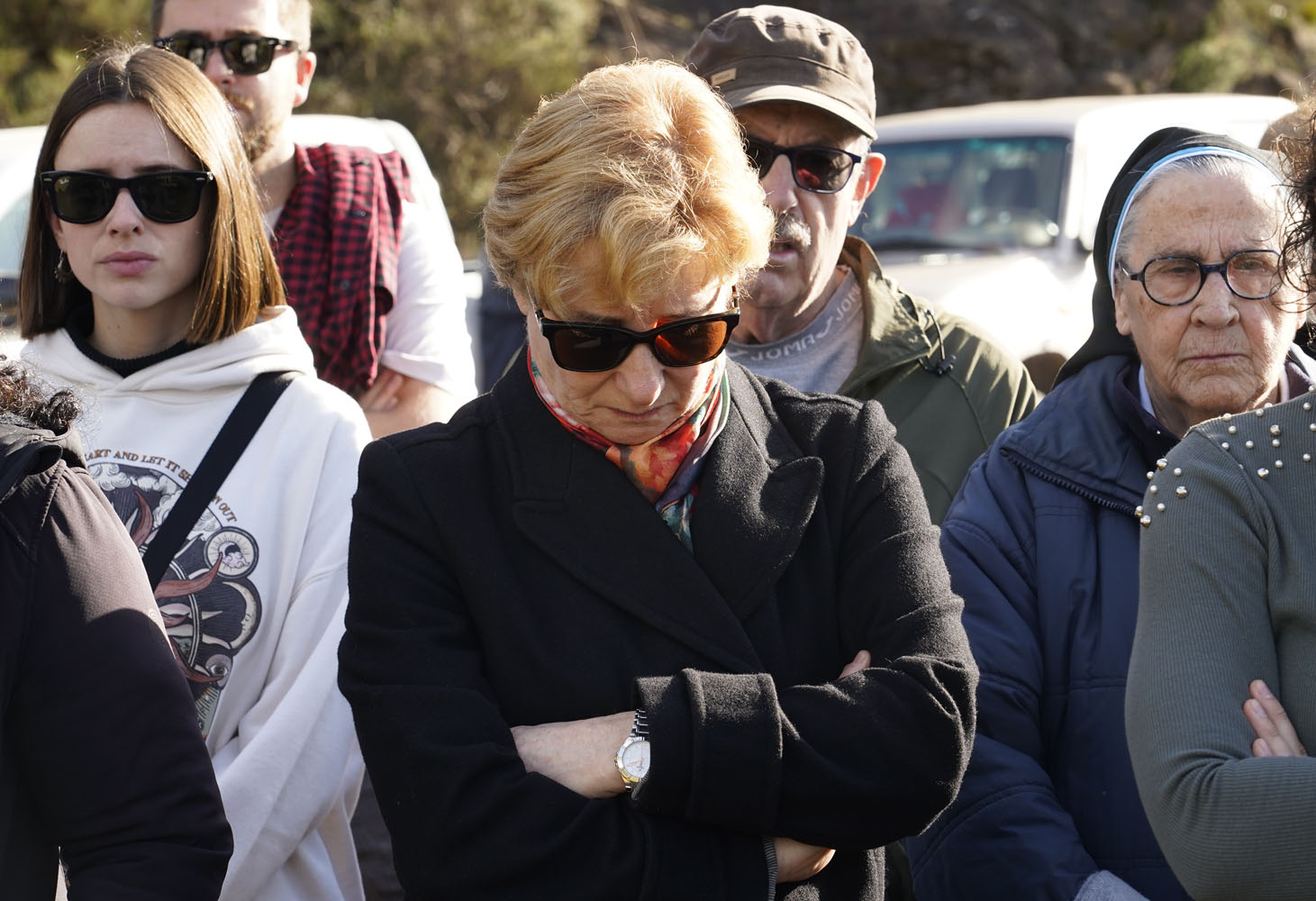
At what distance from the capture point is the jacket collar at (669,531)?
2184 mm

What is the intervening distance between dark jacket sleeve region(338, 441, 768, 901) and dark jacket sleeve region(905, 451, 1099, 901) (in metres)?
0.56

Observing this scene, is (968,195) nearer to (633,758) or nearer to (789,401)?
(789,401)

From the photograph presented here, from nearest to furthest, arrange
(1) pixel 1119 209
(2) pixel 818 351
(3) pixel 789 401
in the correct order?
(3) pixel 789 401
(1) pixel 1119 209
(2) pixel 818 351

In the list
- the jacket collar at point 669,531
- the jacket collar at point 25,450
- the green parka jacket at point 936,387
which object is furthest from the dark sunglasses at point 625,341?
the green parka jacket at point 936,387

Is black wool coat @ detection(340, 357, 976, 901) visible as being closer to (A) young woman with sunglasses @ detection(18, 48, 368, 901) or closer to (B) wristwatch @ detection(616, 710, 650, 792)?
(B) wristwatch @ detection(616, 710, 650, 792)

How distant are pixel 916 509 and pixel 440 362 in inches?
70.6

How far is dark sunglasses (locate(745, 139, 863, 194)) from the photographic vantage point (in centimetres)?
341

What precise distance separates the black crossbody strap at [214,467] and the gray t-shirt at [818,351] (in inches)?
43.3

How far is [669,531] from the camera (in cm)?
224

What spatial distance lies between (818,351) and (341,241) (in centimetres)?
124

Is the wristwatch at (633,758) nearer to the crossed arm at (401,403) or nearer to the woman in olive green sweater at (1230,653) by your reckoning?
the woman in olive green sweater at (1230,653)

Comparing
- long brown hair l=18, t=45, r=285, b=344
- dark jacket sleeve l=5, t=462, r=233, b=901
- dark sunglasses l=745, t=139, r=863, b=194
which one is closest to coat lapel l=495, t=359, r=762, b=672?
dark jacket sleeve l=5, t=462, r=233, b=901

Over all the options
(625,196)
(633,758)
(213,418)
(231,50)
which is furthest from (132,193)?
(633,758)

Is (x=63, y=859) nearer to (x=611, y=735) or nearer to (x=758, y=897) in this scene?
(x=611, y=735)
